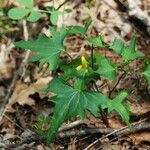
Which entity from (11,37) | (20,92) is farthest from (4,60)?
(20,92)

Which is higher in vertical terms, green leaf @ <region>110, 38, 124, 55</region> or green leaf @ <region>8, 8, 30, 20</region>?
green leaf @ <region>8, 8, 30, 20</region>

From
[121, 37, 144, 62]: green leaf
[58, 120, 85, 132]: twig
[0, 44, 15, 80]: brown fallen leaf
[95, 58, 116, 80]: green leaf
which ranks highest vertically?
[121, 37, 144, 62]: green leaf

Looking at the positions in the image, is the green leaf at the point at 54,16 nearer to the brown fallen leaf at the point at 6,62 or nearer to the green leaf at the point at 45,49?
the brown fallen leaf at the point at 6,62

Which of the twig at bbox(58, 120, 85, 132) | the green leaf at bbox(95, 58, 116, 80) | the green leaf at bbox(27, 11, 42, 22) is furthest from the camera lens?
the green leaf at bbox(27, 11, 42, 22)

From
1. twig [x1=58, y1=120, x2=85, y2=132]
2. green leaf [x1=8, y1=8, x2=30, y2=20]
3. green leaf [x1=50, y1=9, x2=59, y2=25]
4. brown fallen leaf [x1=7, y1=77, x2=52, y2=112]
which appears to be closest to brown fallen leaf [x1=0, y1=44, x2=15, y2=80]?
brown fallen leaf [x1=7, y1=77, x2=52, y2=112]

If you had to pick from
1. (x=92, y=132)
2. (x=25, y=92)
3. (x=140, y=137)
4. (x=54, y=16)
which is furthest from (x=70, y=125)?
(x=54, y=16)

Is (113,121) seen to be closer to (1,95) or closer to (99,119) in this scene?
(99,119)

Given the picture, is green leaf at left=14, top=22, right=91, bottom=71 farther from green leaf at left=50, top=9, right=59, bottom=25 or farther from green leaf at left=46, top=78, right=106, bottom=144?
green leaf at left=50, top=9, right=59, bottom=25
